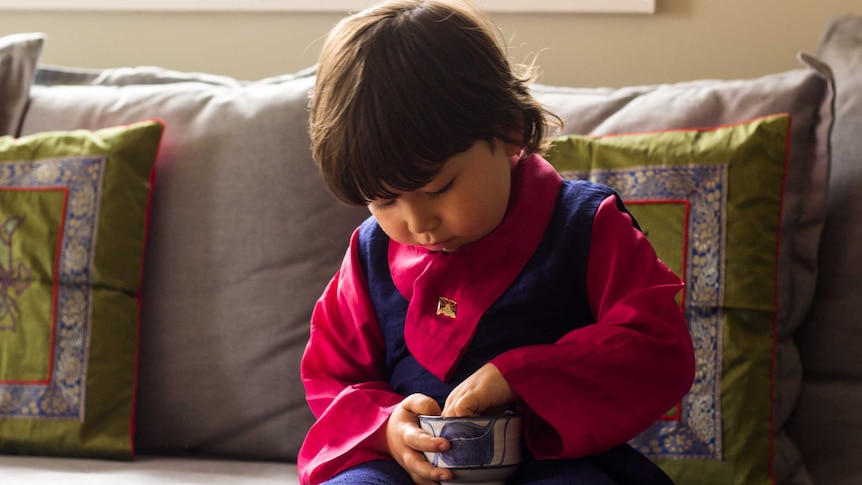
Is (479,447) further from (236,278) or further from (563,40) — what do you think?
(563,40)

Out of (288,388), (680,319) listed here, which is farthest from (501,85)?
(288,388)

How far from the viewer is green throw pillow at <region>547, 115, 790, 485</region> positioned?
52.3 inches

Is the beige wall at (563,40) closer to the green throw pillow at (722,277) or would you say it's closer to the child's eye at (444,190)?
the green throw pillow at (722,277)

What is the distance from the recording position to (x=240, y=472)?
146 centimetres

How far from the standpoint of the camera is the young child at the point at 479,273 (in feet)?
3.22

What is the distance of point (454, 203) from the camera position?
3.32ft

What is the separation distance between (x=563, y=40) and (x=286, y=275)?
710 mm

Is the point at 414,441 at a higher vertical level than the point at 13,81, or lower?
lower

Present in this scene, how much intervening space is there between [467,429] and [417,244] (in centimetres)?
24

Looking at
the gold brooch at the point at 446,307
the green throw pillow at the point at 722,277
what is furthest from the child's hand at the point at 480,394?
the green throw pillow at the point at 722,277

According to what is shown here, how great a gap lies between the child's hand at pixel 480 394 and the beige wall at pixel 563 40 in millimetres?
903

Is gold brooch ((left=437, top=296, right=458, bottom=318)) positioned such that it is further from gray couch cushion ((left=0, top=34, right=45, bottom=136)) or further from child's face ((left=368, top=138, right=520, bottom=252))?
gray couch cushion ((left=0, top=34, right=45, bottom=136))

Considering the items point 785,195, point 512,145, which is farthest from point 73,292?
point 785,195

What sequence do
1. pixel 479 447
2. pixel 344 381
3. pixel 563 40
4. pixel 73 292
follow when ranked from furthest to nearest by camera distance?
pixel 563 40
pixel 73 292
pixel 344 381
pixel 479 447
